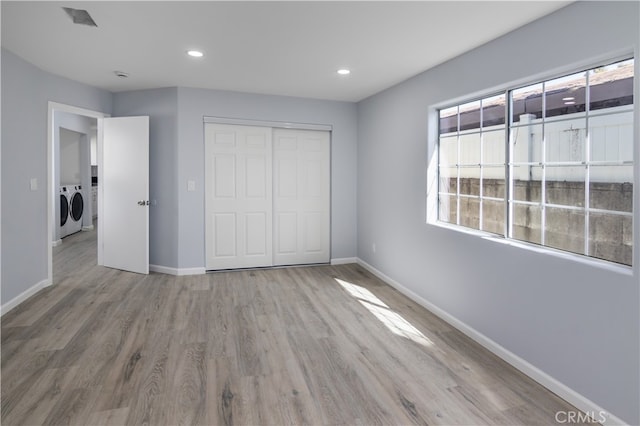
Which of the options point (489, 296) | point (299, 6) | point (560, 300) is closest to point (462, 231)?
point (489, 296)

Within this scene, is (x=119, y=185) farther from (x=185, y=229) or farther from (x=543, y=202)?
(x=543, y=202)

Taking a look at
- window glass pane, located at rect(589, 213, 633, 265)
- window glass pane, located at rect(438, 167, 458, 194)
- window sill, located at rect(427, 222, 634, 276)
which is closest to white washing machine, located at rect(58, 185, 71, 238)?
window glass pane, located at rect(438, 167, 458, 194)

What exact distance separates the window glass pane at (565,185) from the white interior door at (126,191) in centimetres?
446

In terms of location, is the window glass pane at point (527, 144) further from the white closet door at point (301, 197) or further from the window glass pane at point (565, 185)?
the white closet door at point (301, 197)

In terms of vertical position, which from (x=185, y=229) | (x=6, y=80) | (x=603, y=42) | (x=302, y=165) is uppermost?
(x=6, y=80)

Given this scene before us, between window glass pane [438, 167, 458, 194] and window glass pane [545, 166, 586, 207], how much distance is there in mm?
1051

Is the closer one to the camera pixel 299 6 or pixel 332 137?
pixel 299 6

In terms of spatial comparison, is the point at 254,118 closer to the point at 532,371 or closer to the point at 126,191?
the point at 126,191

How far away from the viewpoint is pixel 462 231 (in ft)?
10.7

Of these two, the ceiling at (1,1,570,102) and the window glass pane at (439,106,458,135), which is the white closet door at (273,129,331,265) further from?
the window glass pane at (439,106,458,135)

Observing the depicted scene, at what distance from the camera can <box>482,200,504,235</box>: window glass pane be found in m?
3.00

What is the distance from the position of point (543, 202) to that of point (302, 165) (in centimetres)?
343

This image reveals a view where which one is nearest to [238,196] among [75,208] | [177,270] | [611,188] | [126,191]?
[177,270]

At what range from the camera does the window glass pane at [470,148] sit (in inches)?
129
